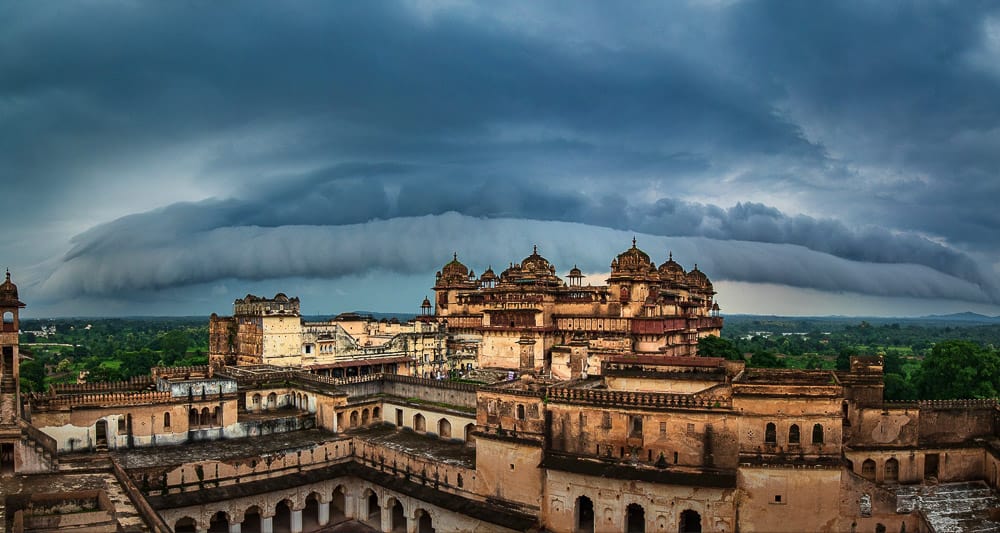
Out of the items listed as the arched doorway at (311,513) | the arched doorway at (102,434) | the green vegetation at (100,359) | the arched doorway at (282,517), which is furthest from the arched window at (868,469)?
the green vegetation at (100,359)

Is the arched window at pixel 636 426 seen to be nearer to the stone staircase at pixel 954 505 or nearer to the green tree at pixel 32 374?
the stone staircase at pixel 954 505

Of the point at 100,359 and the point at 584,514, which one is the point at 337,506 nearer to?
the point at 584,514

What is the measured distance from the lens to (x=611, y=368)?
3572cm

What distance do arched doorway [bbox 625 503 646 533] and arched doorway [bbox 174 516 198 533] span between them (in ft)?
64.9

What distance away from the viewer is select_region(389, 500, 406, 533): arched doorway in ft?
117

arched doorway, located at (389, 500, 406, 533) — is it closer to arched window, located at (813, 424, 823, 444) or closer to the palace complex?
the palace complex

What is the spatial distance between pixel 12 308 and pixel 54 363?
9215 cm

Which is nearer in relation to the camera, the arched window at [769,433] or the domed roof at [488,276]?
the arched window at [769,433]

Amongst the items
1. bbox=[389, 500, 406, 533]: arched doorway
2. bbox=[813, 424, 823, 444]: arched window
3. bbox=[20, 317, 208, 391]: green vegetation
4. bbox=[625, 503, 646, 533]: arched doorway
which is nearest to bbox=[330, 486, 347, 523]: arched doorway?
bbox=[389, 500, 406, 533]: arched doorway

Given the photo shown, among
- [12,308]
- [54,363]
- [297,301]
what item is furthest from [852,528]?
[54,363]

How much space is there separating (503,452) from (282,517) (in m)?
13.8

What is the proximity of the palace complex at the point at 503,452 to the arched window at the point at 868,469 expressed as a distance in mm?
93

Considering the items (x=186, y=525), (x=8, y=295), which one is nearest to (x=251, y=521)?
(x=186, y=525)

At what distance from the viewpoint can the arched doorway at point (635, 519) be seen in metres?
29.0
